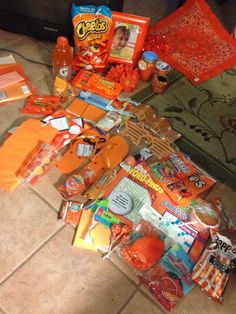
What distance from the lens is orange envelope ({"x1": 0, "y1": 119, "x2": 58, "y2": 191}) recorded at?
36.7 inches

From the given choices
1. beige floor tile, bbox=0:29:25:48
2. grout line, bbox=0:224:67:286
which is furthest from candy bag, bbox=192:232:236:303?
beige floor tile, bbox=0:29:25:48

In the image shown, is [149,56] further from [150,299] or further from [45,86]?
[150,299]

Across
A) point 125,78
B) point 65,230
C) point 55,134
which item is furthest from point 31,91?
point 65,230

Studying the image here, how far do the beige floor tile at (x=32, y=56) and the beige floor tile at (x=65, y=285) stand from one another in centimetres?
72

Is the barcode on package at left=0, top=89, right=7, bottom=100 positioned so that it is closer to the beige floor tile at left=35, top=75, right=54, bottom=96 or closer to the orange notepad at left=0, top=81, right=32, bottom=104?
the orange notepad at left=0, top=81, right=32, bottom=104

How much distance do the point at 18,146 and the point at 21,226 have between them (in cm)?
26

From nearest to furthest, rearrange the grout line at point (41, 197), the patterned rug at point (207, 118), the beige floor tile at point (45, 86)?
the grout line at point (41, 197) → the patterned rug at point (207, 118) → the beige floor tile at point (45, 86)

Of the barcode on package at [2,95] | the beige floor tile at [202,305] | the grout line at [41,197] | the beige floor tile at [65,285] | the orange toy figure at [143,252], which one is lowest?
the beige floor tile at [65,285]

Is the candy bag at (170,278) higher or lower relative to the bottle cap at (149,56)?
lower

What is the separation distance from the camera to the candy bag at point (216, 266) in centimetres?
81

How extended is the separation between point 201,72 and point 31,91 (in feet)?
2.45

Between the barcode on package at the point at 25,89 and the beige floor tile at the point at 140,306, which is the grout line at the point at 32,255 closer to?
the beige floor tile at the point at 140,306

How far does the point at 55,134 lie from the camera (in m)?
1.04

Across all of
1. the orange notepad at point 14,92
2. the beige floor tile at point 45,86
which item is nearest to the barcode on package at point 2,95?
the orange notepad at point 14,92
